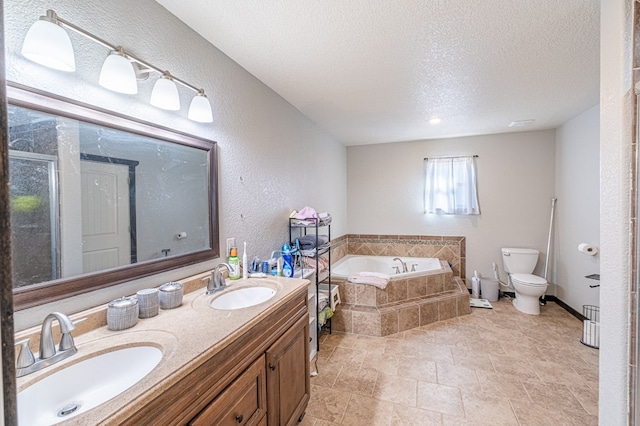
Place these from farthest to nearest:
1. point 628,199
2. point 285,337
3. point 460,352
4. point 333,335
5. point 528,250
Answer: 1. point 528,250
2. point 333,335
3. point 460,352
4. point 285,337
5. point 628,199

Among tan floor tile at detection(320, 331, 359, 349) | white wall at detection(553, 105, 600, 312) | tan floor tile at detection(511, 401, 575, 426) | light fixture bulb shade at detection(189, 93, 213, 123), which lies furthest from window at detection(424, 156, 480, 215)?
light fixture bulb shade at detection(189, 93, 213, 123)

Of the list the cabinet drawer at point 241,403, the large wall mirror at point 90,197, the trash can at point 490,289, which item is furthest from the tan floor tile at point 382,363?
the trash can at point 490,289

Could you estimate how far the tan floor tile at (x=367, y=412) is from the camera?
70.9 inches

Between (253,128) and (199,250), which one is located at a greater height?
(253,128)

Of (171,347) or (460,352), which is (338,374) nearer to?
(460,352)

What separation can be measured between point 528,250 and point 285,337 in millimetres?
3841

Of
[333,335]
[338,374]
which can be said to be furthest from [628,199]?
[333,335]

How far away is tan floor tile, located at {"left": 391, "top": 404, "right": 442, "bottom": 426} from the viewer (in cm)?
179

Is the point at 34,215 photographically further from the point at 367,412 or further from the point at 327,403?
the point at 367,412

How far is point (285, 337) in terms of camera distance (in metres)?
1.51

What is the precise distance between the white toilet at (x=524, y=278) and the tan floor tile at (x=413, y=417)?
240 centimetres

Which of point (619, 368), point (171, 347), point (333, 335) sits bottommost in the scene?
point (333, 335)

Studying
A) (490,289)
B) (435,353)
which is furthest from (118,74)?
(490,289)

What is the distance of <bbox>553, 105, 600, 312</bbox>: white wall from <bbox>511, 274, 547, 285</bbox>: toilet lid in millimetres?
364
